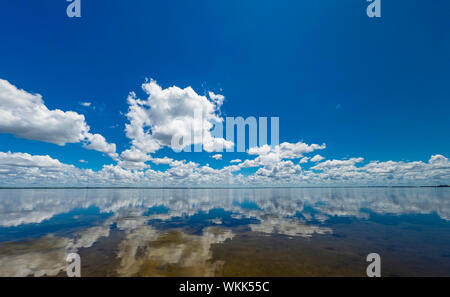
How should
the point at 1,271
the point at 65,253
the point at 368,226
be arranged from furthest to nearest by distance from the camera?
the point at 368,226, the point at 65,253, the point at 1,271

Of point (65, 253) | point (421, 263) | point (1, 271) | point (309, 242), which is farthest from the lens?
point (309, 242)

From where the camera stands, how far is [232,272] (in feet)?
36.4

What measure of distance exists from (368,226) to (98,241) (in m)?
33.5

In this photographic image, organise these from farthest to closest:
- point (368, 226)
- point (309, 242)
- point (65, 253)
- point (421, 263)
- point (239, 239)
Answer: point (368, 226)
point (239, 239)
point (309, 242)
point (65, 253)
point (421, 263)

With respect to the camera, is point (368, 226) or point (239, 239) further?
point (368, 226)

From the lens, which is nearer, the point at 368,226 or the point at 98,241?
the point at 98,241
